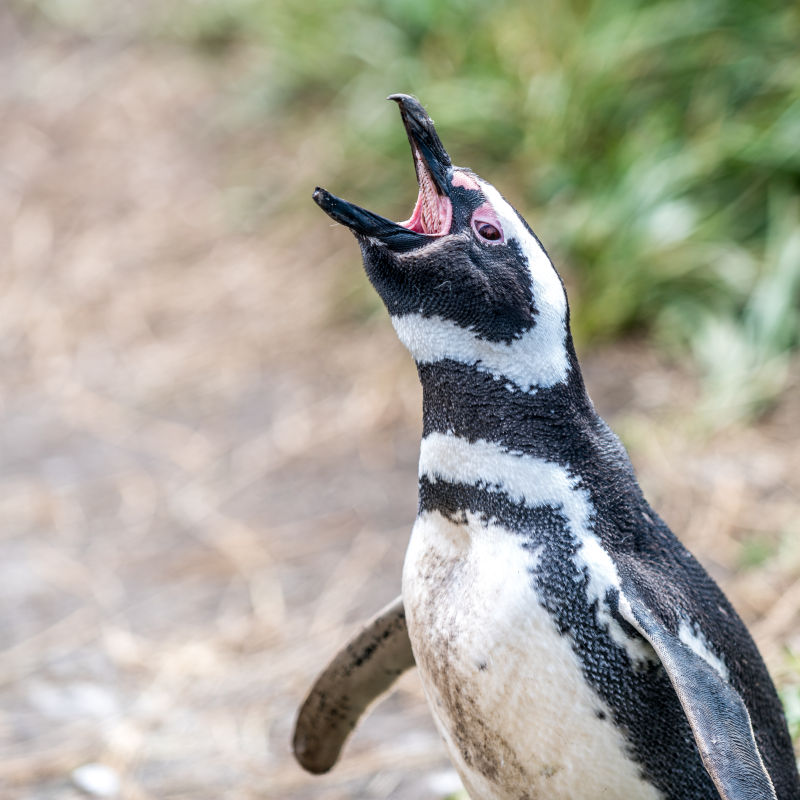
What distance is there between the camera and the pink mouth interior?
1.59m

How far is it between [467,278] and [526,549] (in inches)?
14.9

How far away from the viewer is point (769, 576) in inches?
111

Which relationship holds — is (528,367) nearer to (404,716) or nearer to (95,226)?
(404,716)

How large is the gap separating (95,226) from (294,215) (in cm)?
127

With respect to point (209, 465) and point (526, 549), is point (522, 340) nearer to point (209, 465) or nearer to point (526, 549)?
point (526, 549)

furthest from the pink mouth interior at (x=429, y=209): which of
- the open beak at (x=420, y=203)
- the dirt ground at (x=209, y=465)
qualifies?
the dirt ground at (x=209, y=465)

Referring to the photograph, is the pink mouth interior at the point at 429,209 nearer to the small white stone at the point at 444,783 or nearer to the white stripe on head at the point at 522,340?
the white stripe on head at the point at 522,340

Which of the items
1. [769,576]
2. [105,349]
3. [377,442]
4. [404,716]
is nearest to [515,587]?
[404,716]

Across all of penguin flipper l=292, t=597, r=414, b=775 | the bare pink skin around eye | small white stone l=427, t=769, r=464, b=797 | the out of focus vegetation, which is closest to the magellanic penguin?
the bare pink skin around eye

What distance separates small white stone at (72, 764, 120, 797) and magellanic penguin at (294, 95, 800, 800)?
1179 millimetres

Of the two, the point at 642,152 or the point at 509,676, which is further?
the point at 642,152

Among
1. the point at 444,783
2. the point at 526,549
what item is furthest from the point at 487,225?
the point at 444,783

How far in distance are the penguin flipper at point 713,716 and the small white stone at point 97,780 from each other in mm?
1509

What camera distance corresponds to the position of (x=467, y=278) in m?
1.54
